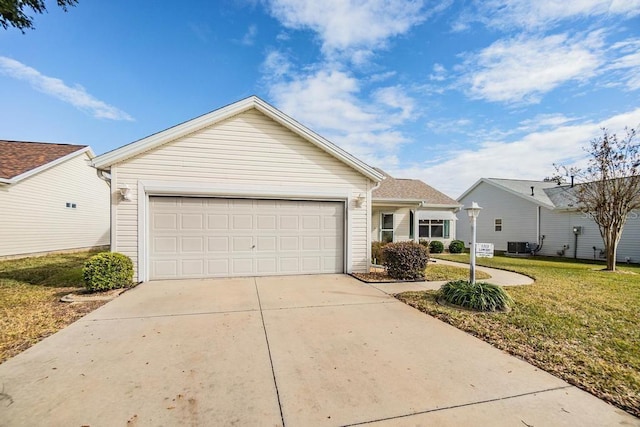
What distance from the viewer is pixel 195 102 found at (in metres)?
13.9

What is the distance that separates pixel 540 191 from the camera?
67.7ft

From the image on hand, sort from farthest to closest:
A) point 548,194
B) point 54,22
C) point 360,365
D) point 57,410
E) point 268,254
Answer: point 548,194 → point 268,254 → point 54,22 → point 360,365 → point 57,410

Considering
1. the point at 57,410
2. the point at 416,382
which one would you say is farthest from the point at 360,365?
the point at 57,410

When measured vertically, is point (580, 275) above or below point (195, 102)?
below

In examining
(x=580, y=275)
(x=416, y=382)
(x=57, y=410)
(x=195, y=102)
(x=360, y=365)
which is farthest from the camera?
(x=195, y=102)

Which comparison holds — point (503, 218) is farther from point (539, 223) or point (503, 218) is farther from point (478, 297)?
Answer: point (478, 297)

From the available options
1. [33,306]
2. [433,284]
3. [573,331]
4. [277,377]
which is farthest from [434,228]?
[33,306]

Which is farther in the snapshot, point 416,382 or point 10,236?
point 10,236

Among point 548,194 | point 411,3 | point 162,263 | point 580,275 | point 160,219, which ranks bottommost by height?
point 580,275

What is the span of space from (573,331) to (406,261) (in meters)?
4.25

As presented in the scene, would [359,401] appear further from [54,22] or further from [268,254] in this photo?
[54,22]

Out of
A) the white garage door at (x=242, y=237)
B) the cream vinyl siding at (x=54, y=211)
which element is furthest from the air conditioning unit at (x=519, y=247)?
the cream vinyl siding at (x=54, y=211)

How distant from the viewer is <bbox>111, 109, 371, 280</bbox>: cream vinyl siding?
775 centimetres

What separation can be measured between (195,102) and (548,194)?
23.2 meters
